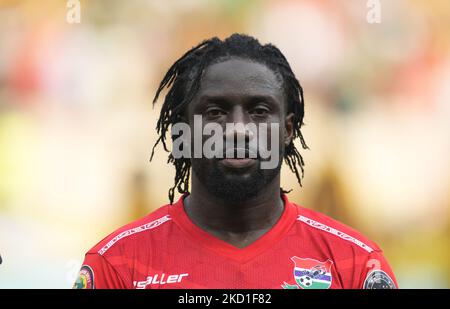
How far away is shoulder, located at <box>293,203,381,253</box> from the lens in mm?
3809

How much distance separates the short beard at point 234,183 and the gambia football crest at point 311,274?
338 mm

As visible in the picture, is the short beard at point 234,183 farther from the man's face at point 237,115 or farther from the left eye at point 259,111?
the left eye at point 259,111

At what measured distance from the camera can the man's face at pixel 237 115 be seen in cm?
364

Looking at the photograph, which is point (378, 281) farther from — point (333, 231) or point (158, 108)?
point (158, 108)

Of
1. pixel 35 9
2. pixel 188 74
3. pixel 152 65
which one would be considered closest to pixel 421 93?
pixel 152 65

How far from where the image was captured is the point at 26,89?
23.6 feet

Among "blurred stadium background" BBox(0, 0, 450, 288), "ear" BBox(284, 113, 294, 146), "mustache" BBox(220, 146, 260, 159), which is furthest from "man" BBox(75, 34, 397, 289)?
"blurred stadium background" BBox(0, 0, 450, 288)

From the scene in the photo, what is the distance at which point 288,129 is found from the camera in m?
4.11

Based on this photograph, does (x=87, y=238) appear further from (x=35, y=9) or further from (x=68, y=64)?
(x=35, y=9)

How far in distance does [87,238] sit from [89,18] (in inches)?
72.3

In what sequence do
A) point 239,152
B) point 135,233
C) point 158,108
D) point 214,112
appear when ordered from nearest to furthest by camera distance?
point 239,152 → point 214,112 → point 135,233 → point 158,108

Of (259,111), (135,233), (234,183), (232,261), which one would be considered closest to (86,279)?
(135,233)

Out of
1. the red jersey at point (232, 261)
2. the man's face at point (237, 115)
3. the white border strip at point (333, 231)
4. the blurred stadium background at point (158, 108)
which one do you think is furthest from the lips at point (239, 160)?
the blurred stadium background at point (158, 108)

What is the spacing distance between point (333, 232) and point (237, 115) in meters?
0.69
